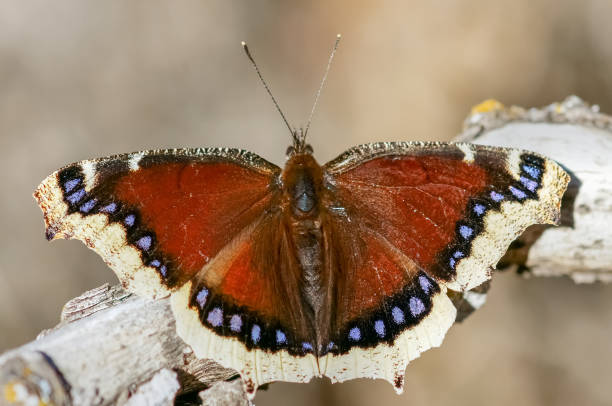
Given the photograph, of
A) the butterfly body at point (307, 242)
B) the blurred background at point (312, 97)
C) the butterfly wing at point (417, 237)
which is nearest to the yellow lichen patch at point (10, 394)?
the butterfly body at point (307, 242)

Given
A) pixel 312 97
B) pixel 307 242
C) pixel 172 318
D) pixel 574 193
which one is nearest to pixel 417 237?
pixel 307 242

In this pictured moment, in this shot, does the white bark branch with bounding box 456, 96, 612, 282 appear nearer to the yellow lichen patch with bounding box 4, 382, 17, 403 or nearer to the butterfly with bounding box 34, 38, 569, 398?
the butterfly with bounding box 34, 38, 569, 398

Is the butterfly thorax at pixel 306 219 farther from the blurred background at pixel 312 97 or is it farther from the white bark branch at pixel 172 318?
the blurred background at pixel 312 97

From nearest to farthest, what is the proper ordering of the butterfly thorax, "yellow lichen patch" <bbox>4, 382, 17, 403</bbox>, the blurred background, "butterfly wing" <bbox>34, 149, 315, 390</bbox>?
"yellow lichen patch" <bbox>4, 382, 17, 403</bbox> < "butterfly wing" <bbox>34, 149, 315, 390</bbox> < the butterfly thorax < the blurred background

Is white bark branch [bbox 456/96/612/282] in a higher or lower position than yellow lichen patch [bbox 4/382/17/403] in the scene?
higher

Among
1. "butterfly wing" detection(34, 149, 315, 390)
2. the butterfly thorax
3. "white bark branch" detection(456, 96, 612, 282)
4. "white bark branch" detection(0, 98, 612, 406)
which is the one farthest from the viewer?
"white bark branch" detection(456, 96, 612, 282)

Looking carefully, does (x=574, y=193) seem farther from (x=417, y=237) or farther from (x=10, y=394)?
(x=10, y=394)

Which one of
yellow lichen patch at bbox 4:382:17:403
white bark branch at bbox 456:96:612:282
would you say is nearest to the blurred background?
white bark branch at bbox 456:96:612:282
